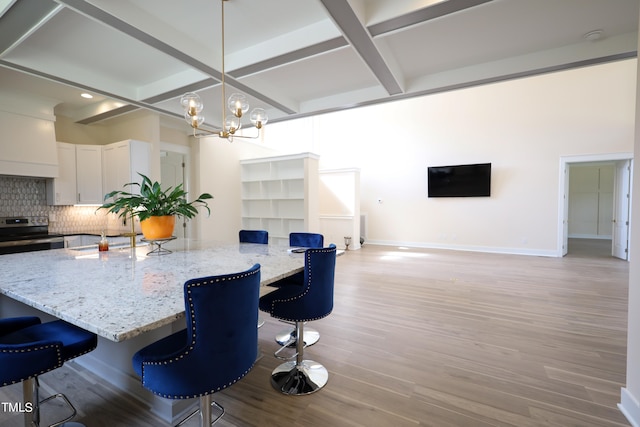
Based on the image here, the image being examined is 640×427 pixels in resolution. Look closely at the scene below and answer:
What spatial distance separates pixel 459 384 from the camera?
195 cm

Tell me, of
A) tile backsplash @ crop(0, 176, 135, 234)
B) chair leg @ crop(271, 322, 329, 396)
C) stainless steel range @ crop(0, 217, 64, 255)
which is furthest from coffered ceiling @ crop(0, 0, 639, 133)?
chair leg @ crop(271, 322, 329, 396)

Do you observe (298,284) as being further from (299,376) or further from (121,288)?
(121,288)

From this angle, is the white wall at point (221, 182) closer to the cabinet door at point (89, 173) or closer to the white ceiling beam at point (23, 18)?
the cabinet door at point (89, 173)

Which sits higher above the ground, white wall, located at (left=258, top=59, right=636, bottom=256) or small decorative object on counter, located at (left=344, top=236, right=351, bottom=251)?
white wall, located at (left=258, top=59, right=636, bottom=256)

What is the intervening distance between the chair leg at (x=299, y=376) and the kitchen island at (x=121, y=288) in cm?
61

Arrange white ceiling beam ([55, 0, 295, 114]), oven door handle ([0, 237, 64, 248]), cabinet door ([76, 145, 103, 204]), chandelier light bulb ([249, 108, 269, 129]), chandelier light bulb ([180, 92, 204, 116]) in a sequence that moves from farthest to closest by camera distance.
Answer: cabinet door ([76, 145, 103, 204]) < oven door handle ([0, 237, 64, 248]) < chandelier light bulb ([249, 108, 269, 129]) < chandelier light bulb ([180, 92, 204, 116]) < white ceiling beam ([55, 0, 295, 114])

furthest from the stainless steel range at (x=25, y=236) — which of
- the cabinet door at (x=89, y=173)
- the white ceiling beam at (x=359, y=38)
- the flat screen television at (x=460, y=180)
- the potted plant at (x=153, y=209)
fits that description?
the flat screen television at (x=460, y=180)

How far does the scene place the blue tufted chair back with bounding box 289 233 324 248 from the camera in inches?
112

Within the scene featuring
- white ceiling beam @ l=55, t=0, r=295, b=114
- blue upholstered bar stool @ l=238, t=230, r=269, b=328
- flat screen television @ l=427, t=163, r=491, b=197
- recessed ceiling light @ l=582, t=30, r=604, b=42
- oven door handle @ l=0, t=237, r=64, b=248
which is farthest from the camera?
flat screen television @ l=427, t=163, r=491, b=197

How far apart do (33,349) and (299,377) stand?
1.46m

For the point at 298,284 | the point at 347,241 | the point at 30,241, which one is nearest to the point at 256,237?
the point at 298,284

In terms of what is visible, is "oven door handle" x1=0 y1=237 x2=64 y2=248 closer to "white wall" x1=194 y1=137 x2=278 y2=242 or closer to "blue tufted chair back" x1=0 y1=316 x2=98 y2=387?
"white wall" x1=194 y1=137 x2=278 y2=242

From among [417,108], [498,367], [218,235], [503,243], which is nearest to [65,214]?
[218,235]

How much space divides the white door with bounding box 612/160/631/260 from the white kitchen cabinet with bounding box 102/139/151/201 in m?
8.98
